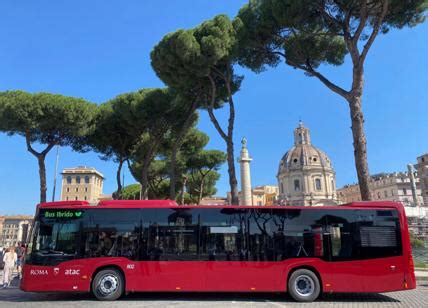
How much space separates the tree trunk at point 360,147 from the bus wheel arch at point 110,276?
25.6 ft

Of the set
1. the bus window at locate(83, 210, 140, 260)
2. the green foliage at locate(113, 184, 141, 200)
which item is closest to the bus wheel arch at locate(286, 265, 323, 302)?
the bus window at locate(83, 210, 140, 260)

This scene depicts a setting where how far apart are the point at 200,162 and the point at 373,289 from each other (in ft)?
83.0

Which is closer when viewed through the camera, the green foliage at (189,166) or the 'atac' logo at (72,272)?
the 'atac' logo at (72,272)

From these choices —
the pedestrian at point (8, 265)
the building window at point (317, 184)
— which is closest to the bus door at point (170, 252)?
the pedestrian at point (8, 265)

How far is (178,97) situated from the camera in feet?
61.8

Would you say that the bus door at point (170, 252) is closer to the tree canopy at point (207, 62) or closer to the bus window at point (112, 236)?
the bus window at point (112, 236)

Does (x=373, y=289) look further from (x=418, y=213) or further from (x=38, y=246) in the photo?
(x=418, y=213)

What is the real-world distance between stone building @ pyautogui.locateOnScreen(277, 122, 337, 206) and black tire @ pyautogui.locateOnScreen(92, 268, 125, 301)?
73.1 meters

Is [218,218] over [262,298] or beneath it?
over

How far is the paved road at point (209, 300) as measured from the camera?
817 cm

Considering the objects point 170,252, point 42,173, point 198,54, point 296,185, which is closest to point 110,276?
point 170,252

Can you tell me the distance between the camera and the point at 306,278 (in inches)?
352

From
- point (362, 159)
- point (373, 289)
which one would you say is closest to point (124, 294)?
point (373, 289)

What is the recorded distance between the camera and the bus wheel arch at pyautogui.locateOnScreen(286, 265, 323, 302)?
28.9ft
